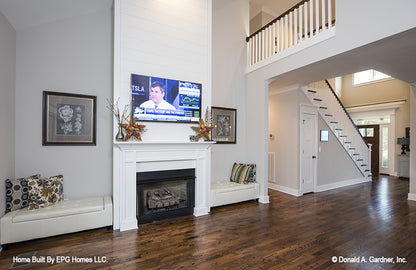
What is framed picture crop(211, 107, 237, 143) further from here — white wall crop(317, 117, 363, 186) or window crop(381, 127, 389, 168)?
window crop(381, 127, 389, 168)

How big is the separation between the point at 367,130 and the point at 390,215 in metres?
5.83

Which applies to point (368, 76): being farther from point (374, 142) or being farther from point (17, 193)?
point (17, 193)

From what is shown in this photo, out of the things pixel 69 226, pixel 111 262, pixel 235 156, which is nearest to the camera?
pixel 111 262

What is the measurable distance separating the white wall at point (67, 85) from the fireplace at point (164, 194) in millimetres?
715

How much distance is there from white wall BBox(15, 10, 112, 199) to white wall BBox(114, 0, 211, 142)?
1.82 ft

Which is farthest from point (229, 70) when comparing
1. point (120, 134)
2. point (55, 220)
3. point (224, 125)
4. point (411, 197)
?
point (411, 197)

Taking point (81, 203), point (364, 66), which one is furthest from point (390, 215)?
point (81, 203)

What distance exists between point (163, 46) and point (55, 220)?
3.03 metres

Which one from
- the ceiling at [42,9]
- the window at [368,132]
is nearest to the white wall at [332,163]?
the window at [368,132]

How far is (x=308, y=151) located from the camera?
5199mm

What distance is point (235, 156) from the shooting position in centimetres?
479

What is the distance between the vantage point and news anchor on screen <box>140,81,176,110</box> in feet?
10.9

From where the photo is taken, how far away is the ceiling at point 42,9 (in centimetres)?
270

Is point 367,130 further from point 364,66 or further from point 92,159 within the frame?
point 92,159
